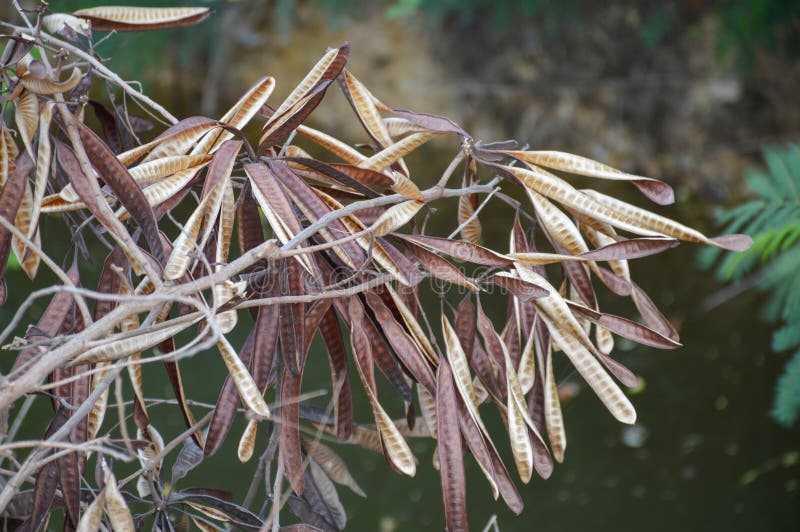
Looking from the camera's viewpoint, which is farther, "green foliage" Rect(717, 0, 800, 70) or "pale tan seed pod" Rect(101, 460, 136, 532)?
"green foliage" Rect(717, 0, 800, 70)

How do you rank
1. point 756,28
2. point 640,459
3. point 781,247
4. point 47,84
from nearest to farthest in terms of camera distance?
1. point 47,84
2. point 781,247
3. point 640,459
4. point 756,28

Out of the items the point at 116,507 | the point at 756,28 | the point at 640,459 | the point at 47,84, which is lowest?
the point at 640,459

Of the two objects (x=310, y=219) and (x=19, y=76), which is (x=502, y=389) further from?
(x=19, y=76)

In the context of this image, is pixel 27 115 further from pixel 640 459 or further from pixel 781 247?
pixel 640 459

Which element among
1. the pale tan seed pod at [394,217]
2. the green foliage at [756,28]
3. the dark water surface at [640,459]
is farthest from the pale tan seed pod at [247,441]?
the green foliage at [756,28]

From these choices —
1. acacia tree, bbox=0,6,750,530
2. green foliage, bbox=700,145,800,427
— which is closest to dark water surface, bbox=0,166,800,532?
green foliage, bbox=700,145,800,427

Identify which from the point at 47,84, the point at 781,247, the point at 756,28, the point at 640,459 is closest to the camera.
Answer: the point at 47,84

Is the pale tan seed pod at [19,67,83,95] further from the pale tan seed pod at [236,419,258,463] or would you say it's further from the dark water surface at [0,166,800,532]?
the dark water surface at [0,166,800,532]

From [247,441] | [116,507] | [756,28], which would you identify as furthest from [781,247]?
[756,28]
